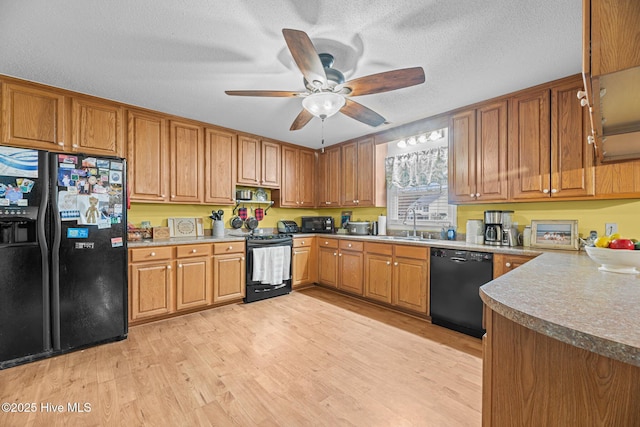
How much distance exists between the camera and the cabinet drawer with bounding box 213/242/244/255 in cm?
335

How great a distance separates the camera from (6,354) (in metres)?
2.07

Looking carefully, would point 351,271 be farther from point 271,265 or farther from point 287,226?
point 287,226

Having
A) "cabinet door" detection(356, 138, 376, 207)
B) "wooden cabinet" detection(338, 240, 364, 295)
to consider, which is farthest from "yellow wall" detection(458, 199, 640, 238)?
"wooden cabinet" detection(338, 240, 364, 295)

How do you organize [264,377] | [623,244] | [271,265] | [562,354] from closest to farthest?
[562,354], [623,244], [264,377], [271,265]

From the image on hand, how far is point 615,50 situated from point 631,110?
59 cm

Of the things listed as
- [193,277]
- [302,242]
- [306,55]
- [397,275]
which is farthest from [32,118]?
[397,275]

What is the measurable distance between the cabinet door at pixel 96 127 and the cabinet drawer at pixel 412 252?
3.27 meters

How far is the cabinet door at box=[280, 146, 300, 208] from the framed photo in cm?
317

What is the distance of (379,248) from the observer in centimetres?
348

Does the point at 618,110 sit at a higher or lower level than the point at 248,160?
lower

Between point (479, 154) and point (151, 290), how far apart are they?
373 centimetres

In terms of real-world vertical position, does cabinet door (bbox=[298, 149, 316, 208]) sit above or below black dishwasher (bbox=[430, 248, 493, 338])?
above

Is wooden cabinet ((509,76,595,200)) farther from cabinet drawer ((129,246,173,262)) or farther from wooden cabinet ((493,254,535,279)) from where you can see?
cabinet drawer ((129,246,173,262))

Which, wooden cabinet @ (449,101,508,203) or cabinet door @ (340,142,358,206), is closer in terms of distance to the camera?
wooden cabinet @ (449,101,508,203)
